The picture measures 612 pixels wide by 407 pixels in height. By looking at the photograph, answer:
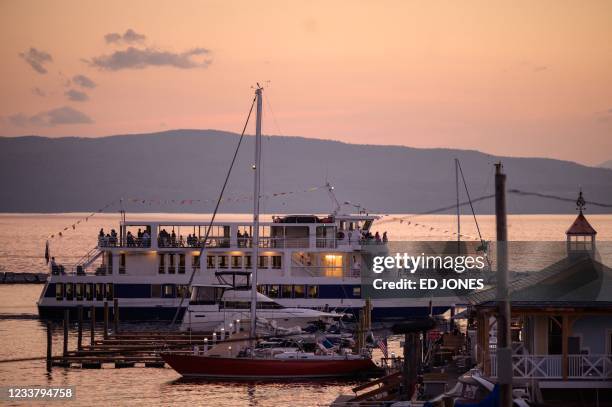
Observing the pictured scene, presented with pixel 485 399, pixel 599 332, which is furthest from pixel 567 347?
pixel 485 399

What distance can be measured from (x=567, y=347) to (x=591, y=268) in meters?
3.28

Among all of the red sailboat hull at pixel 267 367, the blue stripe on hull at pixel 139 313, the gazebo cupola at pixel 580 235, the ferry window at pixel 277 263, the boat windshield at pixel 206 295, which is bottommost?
the red sailboat hull at pixel 267 367

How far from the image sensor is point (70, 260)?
514 feet

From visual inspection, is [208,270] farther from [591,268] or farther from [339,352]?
[591,268]

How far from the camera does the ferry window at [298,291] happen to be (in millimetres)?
71062

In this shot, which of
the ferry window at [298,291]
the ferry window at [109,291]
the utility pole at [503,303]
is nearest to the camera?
the utility pole at [503,303]

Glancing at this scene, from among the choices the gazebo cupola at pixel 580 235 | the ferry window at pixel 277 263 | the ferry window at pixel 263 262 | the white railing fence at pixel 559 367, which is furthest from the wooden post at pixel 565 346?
the ferry window at pixel 263 262

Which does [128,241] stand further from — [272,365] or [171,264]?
[272,365]

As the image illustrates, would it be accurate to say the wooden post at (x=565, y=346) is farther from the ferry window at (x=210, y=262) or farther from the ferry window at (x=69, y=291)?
the ferry window at (x=69, y=291)

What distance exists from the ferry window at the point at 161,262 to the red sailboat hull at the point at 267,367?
23079mm

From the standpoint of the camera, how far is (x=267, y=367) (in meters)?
49.2

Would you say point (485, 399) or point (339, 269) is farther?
point (339, 269)

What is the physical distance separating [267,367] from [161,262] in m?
25.1

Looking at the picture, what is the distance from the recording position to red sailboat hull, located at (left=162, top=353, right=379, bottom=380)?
49.3m
